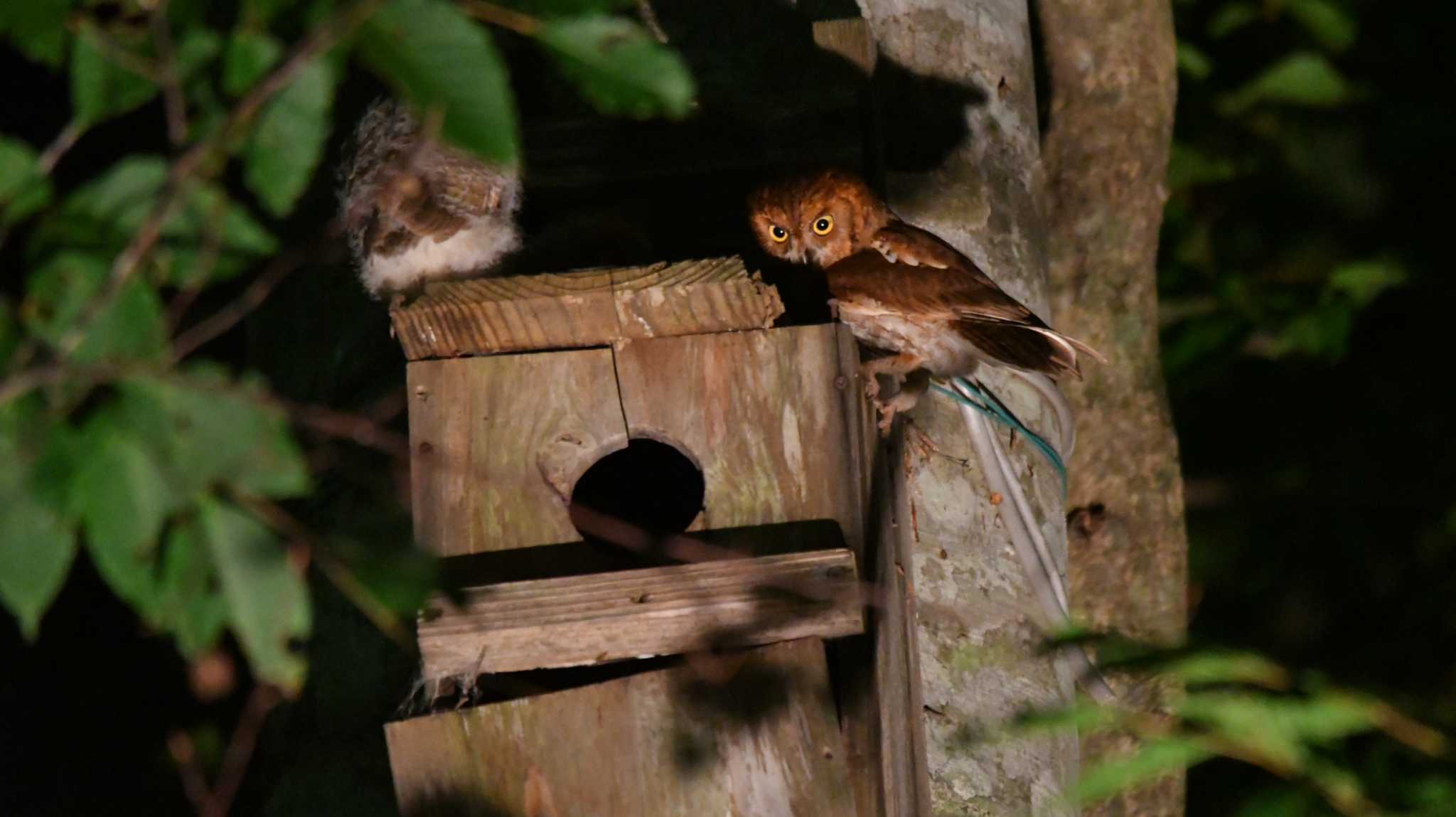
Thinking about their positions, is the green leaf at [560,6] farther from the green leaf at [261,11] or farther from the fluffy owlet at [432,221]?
the fluffy owlet at [432,221]

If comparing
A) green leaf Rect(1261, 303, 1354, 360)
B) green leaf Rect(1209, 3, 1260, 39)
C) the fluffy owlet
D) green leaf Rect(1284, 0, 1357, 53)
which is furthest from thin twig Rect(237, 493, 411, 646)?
green leaf Rect(1209, 3, 1260, 39)

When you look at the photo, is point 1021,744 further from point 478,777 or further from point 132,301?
point 132,301

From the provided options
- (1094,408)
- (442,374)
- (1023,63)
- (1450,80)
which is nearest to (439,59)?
(442,374)

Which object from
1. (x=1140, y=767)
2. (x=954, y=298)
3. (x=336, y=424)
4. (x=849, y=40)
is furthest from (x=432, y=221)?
(x=1140, y=767)

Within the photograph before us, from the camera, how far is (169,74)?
146 cm

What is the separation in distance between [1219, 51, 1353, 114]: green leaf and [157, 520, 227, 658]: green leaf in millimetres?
3315

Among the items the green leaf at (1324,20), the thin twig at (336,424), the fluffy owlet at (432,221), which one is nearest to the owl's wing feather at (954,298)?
the fluffy owlet at (432,221)

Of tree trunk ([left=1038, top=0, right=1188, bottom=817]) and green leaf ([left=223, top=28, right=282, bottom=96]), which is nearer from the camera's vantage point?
green leaf ([left=223, top=28, right=282, bottom=96])

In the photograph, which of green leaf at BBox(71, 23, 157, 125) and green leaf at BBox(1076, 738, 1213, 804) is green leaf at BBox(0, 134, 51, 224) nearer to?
green leaf at BBox(71, 23, 157, 125)

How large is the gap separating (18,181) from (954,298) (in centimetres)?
179

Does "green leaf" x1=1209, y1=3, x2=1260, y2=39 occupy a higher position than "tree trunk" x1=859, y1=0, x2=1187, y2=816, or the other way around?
"green leaf" x1=1209, y1=3, x2=1260, y2=39

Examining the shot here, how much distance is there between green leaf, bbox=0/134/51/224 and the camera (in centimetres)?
144

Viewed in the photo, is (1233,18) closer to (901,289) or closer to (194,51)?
(901,289)

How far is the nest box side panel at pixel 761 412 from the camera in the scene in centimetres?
221
